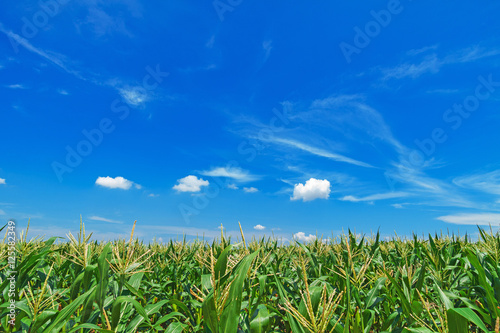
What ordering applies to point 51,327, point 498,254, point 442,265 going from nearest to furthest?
point 51,327 < point 498,254 < point 442,265

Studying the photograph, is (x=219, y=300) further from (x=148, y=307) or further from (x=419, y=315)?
(x=419, y=315)

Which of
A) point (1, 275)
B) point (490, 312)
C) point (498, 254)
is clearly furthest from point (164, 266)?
point (498, 254)

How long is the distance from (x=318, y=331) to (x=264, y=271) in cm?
309

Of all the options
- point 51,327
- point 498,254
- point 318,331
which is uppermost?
point 498,254

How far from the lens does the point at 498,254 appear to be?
4.86 m

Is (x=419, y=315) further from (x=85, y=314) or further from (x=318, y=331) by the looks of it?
(x=85, y=314)

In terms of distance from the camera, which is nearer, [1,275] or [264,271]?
[1,275]

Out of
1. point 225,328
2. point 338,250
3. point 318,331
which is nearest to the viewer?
→ point 318,331

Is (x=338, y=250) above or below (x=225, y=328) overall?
above

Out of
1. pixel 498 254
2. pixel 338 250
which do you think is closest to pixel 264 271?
pixel 338 250

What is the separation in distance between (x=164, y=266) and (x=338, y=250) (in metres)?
3.77

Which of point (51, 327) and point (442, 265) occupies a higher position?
point (442, 265)

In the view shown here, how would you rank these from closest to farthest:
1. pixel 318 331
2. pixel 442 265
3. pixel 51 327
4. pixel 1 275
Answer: pixel 318 331
pixel 51 327
pixel 1 275
pixel 442 265

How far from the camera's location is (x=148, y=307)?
11.7 feet
